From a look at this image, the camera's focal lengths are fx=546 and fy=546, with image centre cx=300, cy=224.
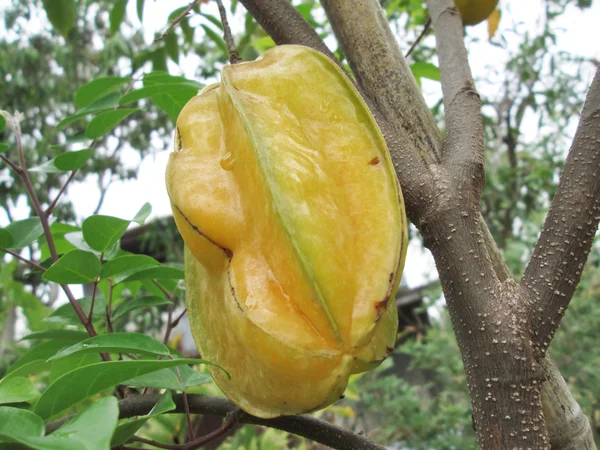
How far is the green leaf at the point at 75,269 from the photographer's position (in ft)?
2.54

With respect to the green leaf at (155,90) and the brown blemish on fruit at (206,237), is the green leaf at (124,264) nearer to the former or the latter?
the brown blemish on fruit at (206,237)

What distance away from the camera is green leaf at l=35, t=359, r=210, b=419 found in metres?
0.49

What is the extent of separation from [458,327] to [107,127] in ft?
2.59

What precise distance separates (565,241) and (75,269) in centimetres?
66

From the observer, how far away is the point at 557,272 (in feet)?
2.09

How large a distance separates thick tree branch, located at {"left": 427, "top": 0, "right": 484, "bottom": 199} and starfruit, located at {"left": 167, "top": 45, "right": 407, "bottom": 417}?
5.2 inches

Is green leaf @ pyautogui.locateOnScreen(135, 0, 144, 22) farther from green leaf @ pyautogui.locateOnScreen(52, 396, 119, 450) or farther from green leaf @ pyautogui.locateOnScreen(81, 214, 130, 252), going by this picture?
green leaf @ pyautogui.locateOnScreen(52, 396, 119, 450)

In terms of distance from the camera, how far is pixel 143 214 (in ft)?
3.00

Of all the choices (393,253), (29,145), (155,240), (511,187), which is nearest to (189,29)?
(393,253)

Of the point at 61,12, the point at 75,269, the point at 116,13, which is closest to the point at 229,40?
the point at 75,269

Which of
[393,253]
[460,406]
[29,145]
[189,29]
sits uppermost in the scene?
[29,145]

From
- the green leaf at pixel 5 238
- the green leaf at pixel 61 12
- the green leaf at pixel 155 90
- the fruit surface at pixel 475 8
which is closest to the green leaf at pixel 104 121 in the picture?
the green leaf at pixel 155 90

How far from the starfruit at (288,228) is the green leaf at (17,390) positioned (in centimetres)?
22

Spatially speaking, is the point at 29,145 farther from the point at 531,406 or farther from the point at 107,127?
the point at 531,406
